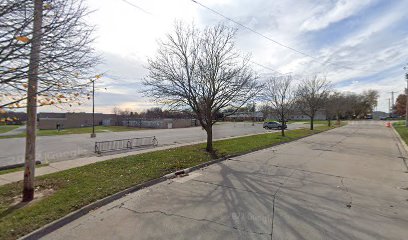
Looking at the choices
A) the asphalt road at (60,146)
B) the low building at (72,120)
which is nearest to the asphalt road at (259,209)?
the asphalt road at (60,146)

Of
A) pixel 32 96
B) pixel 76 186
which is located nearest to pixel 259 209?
pixel 76 186

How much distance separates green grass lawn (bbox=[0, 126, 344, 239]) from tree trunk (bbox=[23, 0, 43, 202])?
50 cm

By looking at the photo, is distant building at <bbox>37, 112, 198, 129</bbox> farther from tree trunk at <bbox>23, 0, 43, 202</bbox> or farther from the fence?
tree trunk at <bbox>23, 0, 43, 202</bbox>

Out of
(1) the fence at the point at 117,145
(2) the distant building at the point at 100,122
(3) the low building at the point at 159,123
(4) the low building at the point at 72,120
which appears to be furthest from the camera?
(4) the low building at the point at 72,120

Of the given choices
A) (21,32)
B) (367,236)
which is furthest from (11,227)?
(367,236)

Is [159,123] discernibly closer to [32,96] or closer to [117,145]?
[117,145]

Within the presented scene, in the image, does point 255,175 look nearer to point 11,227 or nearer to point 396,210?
point 396,210

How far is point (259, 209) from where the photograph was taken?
4.89 meters

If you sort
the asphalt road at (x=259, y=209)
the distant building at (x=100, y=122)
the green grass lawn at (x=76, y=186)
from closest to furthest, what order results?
the asphalt road at (x=259, y=209) < the green grass lawn at (x=76, y=186) < the distant building at (x=100, y=122)

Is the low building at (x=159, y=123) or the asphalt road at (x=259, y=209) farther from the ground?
the low building at (x=159, y=123)

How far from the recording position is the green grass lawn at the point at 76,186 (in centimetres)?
420

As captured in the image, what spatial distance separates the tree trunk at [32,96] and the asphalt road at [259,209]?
1951mm

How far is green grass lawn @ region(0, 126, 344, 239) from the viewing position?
4195mm

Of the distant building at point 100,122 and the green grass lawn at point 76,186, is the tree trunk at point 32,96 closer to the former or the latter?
the green grass lawn at point 76,186
